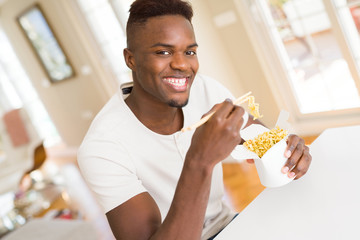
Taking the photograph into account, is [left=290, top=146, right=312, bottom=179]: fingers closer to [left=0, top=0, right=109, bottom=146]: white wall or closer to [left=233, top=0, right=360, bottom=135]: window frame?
[left=233, top=0, right=360, bottom=135]: window frame

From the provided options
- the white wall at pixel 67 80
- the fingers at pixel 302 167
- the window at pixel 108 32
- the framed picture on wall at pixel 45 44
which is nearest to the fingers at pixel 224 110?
the fingers at pixel 302 167

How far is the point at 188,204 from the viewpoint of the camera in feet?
2.68

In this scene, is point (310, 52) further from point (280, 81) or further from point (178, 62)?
point (178, 62)

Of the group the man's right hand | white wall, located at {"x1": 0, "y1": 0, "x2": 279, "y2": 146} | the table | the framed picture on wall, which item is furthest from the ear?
the framed picture on wall

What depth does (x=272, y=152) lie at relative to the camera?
34.7 inches

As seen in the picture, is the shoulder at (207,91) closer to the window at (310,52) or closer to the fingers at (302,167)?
the fingers at (302,167)

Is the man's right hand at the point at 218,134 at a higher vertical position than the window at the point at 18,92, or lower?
lower

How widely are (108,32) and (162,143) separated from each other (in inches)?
134

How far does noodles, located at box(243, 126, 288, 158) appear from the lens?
894mm

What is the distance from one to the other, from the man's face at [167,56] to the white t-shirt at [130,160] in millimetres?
129

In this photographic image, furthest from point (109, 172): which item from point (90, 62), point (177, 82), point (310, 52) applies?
point (90, 62)

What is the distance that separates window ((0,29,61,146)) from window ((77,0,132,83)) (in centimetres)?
250

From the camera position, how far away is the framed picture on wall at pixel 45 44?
4.88 m

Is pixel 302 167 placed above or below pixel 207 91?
below
